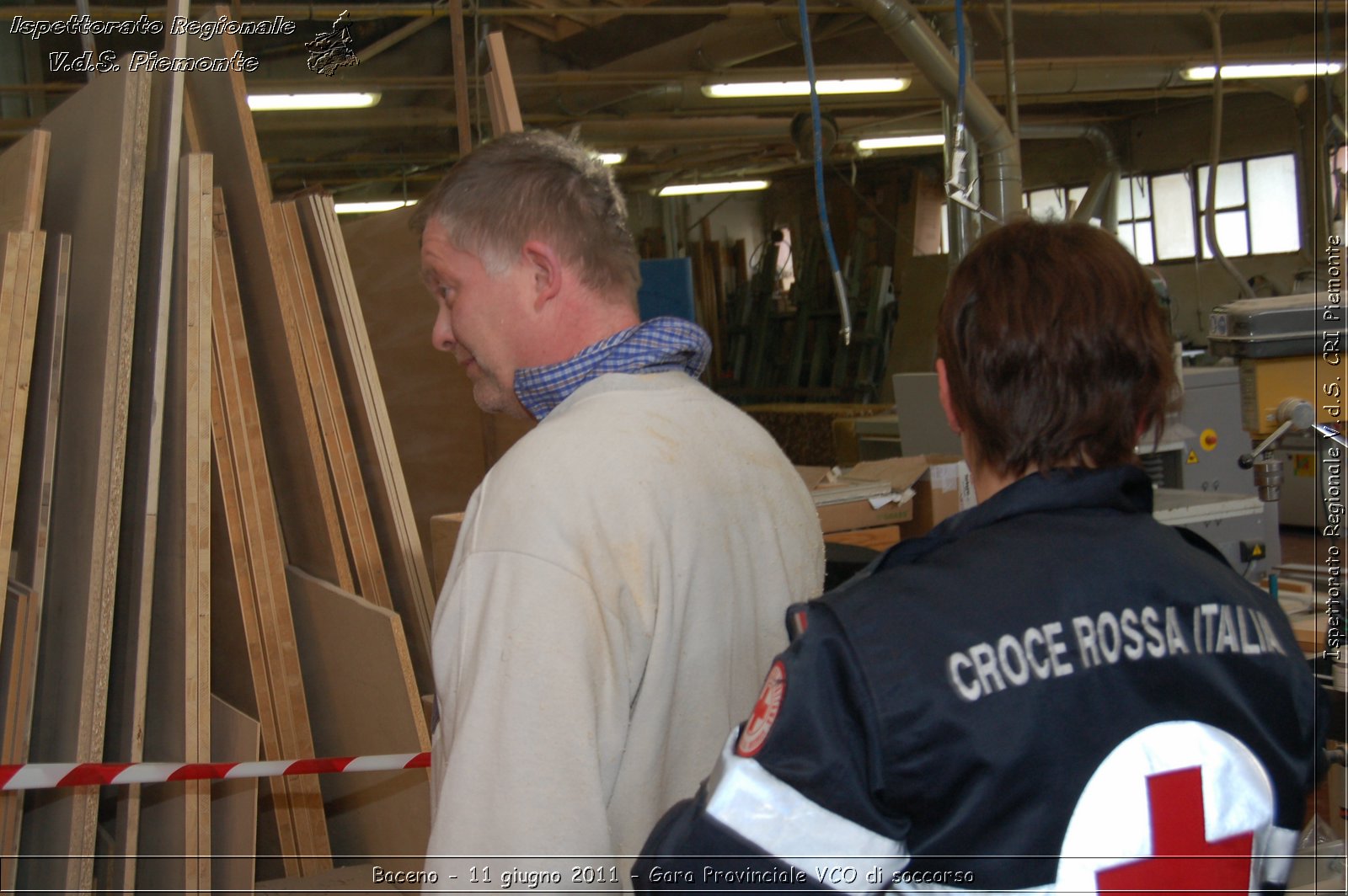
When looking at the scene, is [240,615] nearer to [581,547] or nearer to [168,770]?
[168,770]

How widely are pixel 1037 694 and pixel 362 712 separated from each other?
5.69 feet

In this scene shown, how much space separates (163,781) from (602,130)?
6.63 meters

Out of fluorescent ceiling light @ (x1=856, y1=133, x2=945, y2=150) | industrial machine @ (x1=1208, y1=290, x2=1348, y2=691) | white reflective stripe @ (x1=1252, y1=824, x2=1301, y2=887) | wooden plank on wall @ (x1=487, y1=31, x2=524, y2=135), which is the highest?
fluorescent ceiling light @ (x1=856, y1=133, x2=945, y2=150)

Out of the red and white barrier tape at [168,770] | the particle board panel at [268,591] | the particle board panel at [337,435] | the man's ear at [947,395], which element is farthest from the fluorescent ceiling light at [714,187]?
the man's ear at [947,395]

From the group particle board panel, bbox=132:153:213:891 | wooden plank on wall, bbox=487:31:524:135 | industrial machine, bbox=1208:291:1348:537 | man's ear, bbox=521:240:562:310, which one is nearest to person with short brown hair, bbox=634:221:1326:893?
man's ear, bbox=521:240:562:310

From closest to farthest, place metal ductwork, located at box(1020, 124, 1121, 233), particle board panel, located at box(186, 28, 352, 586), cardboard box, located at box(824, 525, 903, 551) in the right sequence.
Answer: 1. particle board panel, located at box(186, 28, 352, 586)
2. cardboard box, located at box(824, 525, 903, 551)
3. metal ductwork, located at box(1020, 124, 1121, 233)

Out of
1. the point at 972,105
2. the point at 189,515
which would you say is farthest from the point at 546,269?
the point at 972,105

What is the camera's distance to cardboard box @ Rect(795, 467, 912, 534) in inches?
120

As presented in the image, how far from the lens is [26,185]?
2215 millimetres

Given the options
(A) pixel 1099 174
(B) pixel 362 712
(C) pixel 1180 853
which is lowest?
(B) pixel 362 712

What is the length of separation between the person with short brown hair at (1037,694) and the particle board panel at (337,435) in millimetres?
1627

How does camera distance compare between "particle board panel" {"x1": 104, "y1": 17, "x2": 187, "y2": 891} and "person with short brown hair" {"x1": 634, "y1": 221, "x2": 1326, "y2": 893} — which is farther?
"particle board panel" {"x1": 104, "y1": 17, "x2": 187, "y2": 891}

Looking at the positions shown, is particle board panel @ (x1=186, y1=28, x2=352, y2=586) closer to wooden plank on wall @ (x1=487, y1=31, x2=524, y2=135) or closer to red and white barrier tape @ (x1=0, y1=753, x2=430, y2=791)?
red and white barrier tape @ (x1=0, y1=753, x2=430, y2=791)

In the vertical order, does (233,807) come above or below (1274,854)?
below
